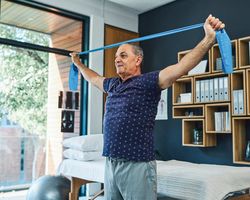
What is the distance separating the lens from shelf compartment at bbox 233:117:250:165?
324 cm

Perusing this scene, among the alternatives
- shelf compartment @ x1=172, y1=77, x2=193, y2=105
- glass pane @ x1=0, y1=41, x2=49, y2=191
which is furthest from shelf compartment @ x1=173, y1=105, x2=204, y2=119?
glass pane @ x1=0, y1=41, x2=49, y2=191

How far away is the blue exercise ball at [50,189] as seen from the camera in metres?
3.12

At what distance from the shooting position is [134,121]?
169 centimetres

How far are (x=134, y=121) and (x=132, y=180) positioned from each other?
31 centimetres

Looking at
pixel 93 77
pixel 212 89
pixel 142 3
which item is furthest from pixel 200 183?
pixel 142 3

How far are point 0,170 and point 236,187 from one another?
2761 millimetres

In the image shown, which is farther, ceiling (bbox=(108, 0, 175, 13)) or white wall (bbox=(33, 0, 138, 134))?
ceiling (bbox=(108, 0, 175, 13))

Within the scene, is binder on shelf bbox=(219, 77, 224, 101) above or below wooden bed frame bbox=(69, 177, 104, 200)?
above

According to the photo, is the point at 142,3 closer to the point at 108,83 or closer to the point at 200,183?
the point at 108,83

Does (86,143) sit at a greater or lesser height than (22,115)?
lesser

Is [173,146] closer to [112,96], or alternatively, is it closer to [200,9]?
[200,9]

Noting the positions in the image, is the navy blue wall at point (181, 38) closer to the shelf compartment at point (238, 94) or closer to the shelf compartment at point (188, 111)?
the shelf compartment at point (188, 111)

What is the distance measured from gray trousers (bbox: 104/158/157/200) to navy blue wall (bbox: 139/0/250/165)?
2.14 meters

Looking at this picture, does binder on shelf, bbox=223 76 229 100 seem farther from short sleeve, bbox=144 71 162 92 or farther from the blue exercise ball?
the blue exercise ball
